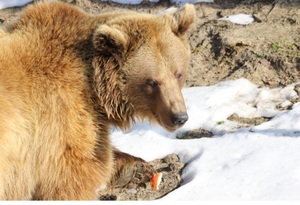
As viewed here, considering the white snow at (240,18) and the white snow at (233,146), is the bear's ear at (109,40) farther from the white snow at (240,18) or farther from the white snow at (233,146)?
the white snow at (240,18)

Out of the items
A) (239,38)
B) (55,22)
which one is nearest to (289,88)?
(239,38)

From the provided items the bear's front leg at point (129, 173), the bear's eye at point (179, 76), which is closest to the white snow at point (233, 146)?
the bear's front leg at point (129, 173)

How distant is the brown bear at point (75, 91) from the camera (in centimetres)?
589

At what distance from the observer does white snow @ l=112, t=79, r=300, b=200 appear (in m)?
6.35

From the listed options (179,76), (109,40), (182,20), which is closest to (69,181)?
(109,40)

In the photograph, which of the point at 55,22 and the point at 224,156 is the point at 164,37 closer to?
the point at 55,22

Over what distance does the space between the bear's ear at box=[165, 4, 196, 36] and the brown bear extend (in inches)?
0.9

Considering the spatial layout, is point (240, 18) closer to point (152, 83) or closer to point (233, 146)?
point (233, 146)

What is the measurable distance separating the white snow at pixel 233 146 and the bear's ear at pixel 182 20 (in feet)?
4.52

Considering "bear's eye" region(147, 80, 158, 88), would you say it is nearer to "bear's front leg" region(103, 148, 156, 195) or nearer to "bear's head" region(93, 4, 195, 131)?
"bear's head" region(93, 4, 195, 131)

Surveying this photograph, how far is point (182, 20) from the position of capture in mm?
6418

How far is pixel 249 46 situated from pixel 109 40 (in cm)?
347

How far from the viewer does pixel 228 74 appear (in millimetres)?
8727

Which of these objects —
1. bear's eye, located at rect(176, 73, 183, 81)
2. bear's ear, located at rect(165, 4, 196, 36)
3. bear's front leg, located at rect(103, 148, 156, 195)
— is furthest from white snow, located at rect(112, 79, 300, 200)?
bear's ear, located at rect(165, 4, 196, 36)
